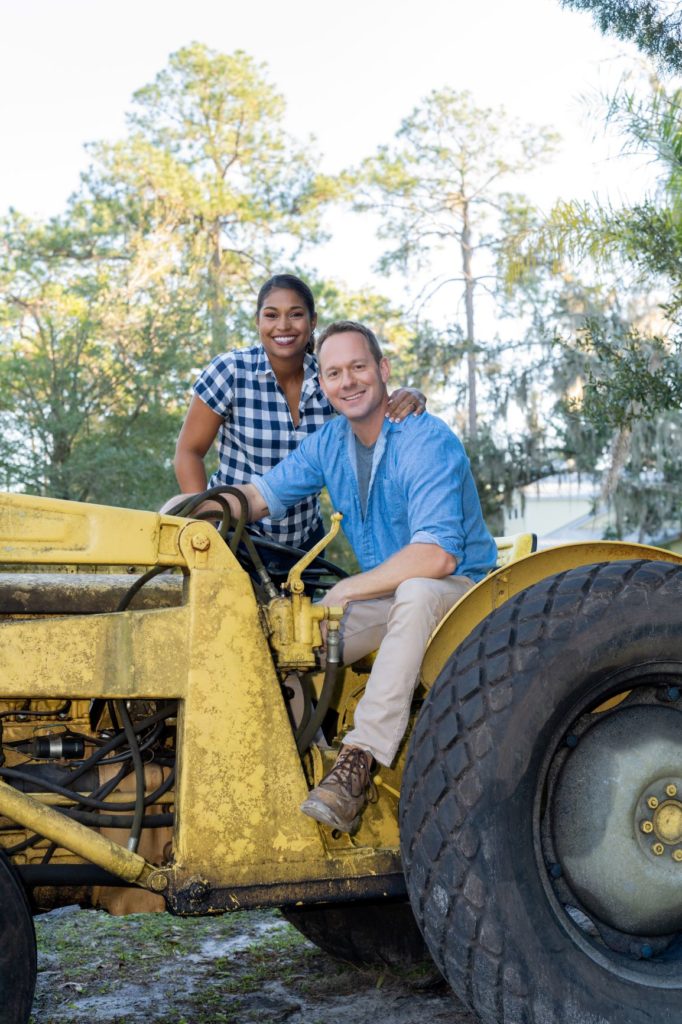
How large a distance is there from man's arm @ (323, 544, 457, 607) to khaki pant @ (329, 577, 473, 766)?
64 mm

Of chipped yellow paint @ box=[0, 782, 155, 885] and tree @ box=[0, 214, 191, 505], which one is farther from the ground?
tree @ box=[0, 214, 191, 505]

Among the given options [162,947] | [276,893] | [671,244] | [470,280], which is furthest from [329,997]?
[470,280]

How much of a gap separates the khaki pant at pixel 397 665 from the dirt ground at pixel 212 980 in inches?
42.7

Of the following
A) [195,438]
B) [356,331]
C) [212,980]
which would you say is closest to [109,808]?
[212,980]

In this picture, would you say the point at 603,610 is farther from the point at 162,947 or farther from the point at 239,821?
the point at 162,947

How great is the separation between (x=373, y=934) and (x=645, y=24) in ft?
46.4

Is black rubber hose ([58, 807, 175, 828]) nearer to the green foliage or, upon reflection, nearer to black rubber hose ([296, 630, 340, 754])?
black rubber hose ([296, 630, 340, 754])

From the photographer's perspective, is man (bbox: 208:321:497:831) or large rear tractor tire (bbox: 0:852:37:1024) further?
man (bbox: 208:321:497:831)

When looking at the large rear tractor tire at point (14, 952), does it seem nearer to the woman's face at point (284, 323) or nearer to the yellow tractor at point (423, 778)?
the yellow tractor at point (423, 778)

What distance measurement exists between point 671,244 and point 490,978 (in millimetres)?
12184

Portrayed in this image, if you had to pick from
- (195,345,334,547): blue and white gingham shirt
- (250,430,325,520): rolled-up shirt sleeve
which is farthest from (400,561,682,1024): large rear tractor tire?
(195,345,334,547): blue and white gingham shirt

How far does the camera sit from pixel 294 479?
380 centimetres

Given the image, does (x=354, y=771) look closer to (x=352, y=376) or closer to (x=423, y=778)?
(x=423, y=778)

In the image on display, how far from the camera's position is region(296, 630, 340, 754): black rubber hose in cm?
299
